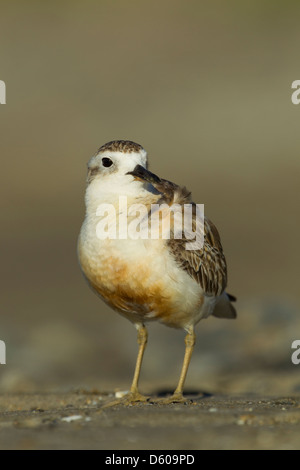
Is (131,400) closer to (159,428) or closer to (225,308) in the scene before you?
(225,308)

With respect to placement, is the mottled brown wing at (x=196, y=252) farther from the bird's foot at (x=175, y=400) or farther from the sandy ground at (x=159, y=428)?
the sandy ground at (x=159, y=428)

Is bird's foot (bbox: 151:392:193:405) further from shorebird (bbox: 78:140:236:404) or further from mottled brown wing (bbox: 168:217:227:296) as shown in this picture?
mottled brown wing (bbox: 168:217:227:296)

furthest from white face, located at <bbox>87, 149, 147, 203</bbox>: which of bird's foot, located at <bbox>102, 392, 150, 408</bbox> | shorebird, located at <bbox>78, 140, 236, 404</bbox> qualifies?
bird's foot, located at <bbox>102, 392, 150, 408</bbox>

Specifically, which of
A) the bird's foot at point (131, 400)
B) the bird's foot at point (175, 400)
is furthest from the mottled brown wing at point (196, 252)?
the bird's foot at point (131, 400)

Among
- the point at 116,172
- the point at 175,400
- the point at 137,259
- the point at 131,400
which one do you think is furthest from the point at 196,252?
the point at 131,400
